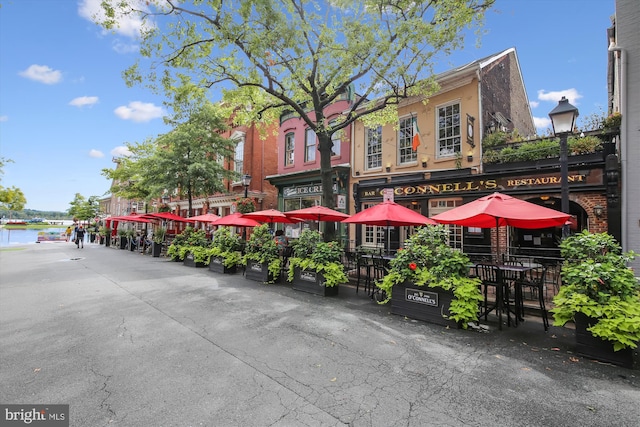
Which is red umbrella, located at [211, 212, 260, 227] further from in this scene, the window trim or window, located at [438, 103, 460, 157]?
window, located at [438, 103, 460, 157]

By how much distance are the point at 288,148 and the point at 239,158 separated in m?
5.59

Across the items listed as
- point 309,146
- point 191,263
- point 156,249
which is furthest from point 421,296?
point 156,249

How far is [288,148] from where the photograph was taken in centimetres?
1959

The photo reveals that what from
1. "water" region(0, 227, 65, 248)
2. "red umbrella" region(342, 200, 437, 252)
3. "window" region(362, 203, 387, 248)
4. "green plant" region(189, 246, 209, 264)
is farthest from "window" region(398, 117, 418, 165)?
"water" region(0, 227, 65, 248)

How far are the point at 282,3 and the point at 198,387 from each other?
12.0m

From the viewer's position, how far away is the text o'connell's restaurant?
9078 mm

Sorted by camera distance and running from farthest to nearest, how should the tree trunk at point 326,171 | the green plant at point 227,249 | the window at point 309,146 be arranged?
the window at point 309,146
the green plant at point 227,249
the tree trunk at point 326,171

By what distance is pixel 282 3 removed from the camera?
10734 mm

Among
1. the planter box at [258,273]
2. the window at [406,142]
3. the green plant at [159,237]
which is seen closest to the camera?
the planter box at [258,273]

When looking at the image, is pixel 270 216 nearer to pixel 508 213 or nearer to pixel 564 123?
pixel 508 213

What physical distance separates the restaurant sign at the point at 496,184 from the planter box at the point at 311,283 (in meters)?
4.02

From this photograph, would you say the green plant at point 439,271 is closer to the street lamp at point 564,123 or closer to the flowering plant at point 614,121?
the street lamp at point 564,123

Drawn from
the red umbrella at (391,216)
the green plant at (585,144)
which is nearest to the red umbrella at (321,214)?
the red umbrella at (391,216)

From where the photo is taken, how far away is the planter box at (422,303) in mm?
5652
